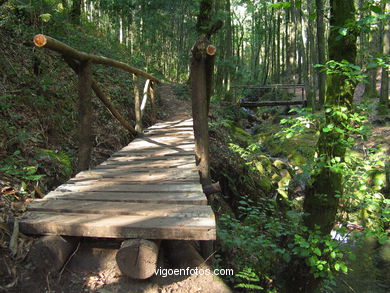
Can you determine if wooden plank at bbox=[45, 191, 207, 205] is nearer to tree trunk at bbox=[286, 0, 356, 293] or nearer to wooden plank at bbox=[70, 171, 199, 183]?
wooden plank at bbox=[70, 171, 199, 183]

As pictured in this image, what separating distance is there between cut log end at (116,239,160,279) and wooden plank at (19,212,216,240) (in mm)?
97

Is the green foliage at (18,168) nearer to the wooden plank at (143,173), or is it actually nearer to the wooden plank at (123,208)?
the wooden plank at (123,208)

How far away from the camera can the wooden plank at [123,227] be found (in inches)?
81.2

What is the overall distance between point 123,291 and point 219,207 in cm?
323

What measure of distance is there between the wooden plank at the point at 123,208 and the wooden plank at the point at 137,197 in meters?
0.08

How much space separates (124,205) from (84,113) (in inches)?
68.2

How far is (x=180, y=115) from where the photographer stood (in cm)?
942

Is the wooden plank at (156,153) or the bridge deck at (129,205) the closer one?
the bridge deck at (129,205)

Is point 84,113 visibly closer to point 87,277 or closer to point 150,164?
point 150,164

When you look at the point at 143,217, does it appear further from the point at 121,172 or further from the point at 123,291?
the point at 121,172

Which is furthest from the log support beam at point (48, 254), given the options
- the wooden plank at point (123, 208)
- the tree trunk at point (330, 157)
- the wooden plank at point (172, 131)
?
the wooden plank at point (172, 131)

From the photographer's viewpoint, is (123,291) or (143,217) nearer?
(123,291)

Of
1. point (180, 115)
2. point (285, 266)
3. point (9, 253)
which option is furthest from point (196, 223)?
point (180, 115)

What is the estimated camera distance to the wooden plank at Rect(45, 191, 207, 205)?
2661 mm
